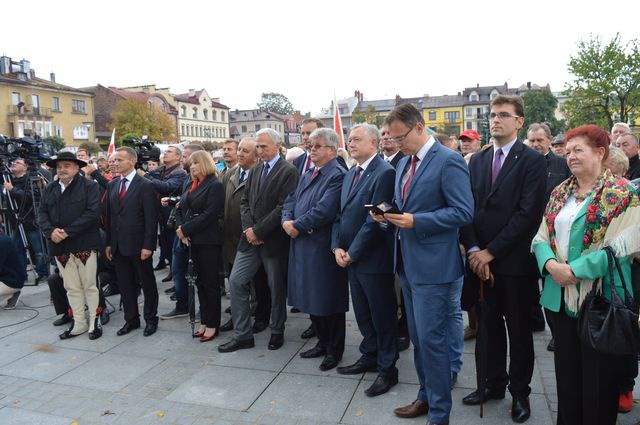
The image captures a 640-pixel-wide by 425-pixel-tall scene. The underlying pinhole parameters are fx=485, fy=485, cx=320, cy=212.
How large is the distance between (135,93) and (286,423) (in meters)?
71.3

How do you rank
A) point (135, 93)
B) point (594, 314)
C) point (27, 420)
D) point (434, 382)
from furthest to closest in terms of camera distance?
point (135, 93), point (27, 420), point (434, 382), point (594, 314)

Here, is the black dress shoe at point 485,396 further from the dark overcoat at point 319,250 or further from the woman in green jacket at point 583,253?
the dark overcoat at point 319,250

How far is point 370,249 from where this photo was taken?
4.08 meters

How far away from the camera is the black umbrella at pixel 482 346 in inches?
139

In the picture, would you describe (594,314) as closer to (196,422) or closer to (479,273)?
(479,273)

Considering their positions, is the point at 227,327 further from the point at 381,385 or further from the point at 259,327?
the point at 381,385

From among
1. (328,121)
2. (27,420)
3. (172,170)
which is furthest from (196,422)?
(328,121)

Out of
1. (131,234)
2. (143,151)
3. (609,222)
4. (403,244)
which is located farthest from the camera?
(143,151)

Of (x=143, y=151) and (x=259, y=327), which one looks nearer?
(x=259, y=327)

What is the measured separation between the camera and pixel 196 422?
12.3 ft

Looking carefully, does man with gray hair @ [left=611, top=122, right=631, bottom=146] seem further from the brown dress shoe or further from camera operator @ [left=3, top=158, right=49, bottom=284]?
camera operator @ [left=3, top=158, right=49, bottom=284]

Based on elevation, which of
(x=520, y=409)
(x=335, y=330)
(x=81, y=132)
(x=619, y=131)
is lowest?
(x=520, y=409)

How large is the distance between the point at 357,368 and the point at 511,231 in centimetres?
195

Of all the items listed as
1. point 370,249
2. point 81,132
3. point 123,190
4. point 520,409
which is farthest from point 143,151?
point 81,132
